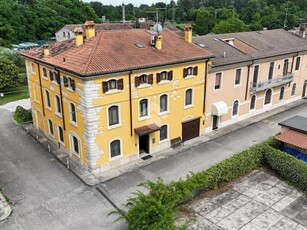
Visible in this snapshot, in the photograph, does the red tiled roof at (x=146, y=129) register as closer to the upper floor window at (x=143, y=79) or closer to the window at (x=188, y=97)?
the upper floor window at (x=143, y=79)

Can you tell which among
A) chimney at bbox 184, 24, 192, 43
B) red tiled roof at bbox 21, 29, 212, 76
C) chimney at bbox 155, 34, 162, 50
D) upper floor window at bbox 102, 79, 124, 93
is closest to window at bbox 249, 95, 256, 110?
red tiled roof at bbox 21, 29, 212, 76

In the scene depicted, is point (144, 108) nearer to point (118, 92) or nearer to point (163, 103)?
point (163, 103)

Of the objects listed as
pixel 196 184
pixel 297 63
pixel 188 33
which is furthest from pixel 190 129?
pixel 297 63

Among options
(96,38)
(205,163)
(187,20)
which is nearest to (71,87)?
(96,38)

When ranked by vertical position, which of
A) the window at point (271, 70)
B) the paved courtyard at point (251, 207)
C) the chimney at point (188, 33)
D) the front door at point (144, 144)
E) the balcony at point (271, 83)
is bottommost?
the paved courtyard at point (251, 207)

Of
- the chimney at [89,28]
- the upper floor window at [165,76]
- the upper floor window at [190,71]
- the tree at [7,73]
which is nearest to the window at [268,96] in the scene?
the upper floor window at [190,71]

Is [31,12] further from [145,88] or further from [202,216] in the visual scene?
[202,216]
